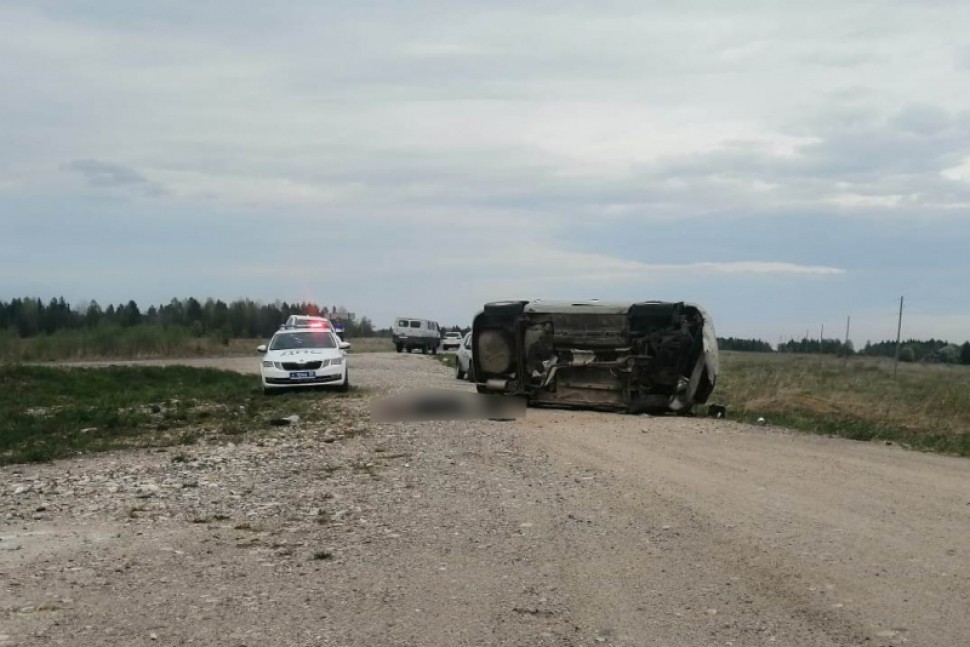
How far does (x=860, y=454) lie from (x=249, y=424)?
10.2 metres

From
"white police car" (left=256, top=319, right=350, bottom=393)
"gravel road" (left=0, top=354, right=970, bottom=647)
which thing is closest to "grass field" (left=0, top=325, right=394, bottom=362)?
"white police car" (left=256, top=319, right=350, bottom=393)

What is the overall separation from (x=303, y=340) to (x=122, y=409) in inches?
215

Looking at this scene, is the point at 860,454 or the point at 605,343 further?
the point at 605,343

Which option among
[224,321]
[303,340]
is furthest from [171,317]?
[303,340]

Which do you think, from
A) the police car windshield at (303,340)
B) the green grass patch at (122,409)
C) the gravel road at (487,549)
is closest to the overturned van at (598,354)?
the green grass patch at (122,409)

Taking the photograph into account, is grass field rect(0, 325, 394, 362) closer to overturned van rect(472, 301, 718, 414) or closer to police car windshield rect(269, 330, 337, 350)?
police car windshield rect(269, 330, 337, 350)

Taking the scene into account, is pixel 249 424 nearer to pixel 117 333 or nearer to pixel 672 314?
pixel 672 314

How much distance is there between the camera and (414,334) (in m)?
64.1

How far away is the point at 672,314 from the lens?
1944 cm

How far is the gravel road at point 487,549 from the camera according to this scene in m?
5.90

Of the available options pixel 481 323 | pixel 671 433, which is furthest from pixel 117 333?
pixel 671 433

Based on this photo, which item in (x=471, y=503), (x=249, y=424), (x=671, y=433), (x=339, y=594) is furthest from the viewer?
(x=249, y=424)

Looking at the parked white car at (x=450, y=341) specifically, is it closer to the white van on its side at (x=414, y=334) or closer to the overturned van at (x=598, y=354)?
the white van on its side at (x=414, y=334)

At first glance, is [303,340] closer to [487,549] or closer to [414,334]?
[487,549]
